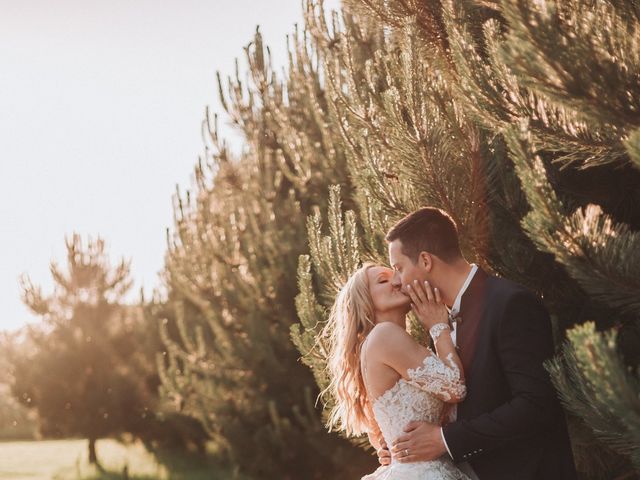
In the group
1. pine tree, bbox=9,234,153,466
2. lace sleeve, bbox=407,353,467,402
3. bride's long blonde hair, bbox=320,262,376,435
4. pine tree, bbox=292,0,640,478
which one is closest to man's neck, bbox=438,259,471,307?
lace sleeve, bbox=407,353,467,402

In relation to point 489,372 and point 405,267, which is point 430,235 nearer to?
point 405,267

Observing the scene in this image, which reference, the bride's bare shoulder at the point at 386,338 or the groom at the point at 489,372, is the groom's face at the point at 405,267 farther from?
the bride's bare shoulder at the point at 386,338

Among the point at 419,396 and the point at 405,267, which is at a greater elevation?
the point at 405,267

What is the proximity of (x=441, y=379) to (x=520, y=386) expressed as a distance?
0.44 metres

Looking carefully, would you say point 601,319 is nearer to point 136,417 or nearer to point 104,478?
point 104,478

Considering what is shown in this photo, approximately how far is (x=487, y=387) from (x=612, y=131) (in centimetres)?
128

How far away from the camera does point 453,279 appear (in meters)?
3.74

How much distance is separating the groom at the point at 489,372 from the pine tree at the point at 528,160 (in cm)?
17

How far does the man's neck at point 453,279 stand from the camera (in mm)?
3723

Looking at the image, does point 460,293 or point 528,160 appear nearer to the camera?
point 528,160

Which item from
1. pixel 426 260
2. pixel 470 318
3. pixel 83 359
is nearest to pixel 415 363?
pixel 470 318

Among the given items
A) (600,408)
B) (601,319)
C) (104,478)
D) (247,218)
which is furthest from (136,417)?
(600,408)

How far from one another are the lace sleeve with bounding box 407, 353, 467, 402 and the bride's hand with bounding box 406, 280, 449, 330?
0.19 m

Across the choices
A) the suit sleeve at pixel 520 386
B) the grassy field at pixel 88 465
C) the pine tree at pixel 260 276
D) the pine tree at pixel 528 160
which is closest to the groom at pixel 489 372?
the suit sleeve at pixel 520 386
